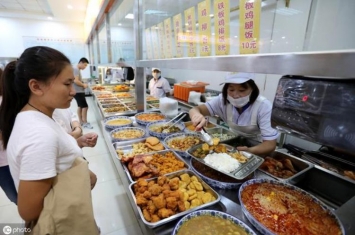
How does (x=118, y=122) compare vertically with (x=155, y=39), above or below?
below

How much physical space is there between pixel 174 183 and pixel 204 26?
3.32 feet

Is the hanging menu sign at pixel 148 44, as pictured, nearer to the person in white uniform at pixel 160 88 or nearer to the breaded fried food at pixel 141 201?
the breaded fried food at pixel 141 201

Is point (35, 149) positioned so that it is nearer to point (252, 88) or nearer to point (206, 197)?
point (206, 197)

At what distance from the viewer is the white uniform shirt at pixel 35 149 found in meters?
0.76

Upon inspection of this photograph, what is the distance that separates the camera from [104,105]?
364 cm

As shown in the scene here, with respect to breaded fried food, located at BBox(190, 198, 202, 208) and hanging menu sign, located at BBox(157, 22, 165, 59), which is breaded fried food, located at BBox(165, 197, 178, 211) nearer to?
breaded fried food, located at BBox(190, 198, 202, 208)

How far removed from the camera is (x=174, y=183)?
3.83 ft

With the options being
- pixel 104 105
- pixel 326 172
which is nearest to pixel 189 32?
pixel 326 172

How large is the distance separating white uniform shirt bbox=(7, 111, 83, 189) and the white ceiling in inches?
303

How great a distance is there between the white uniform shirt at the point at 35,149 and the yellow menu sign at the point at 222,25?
961mm

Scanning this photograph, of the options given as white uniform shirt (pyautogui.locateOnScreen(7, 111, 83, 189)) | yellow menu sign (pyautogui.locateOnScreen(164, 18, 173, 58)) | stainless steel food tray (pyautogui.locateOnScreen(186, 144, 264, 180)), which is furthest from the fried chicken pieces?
yellow menu sign (pyautogui.locateOnScreen(164, 18, 173, 58))

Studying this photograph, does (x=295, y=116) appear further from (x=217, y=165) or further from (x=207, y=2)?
(x=207, y=2)

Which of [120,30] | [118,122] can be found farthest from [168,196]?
[120,30]

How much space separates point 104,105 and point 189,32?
9.17 ft
